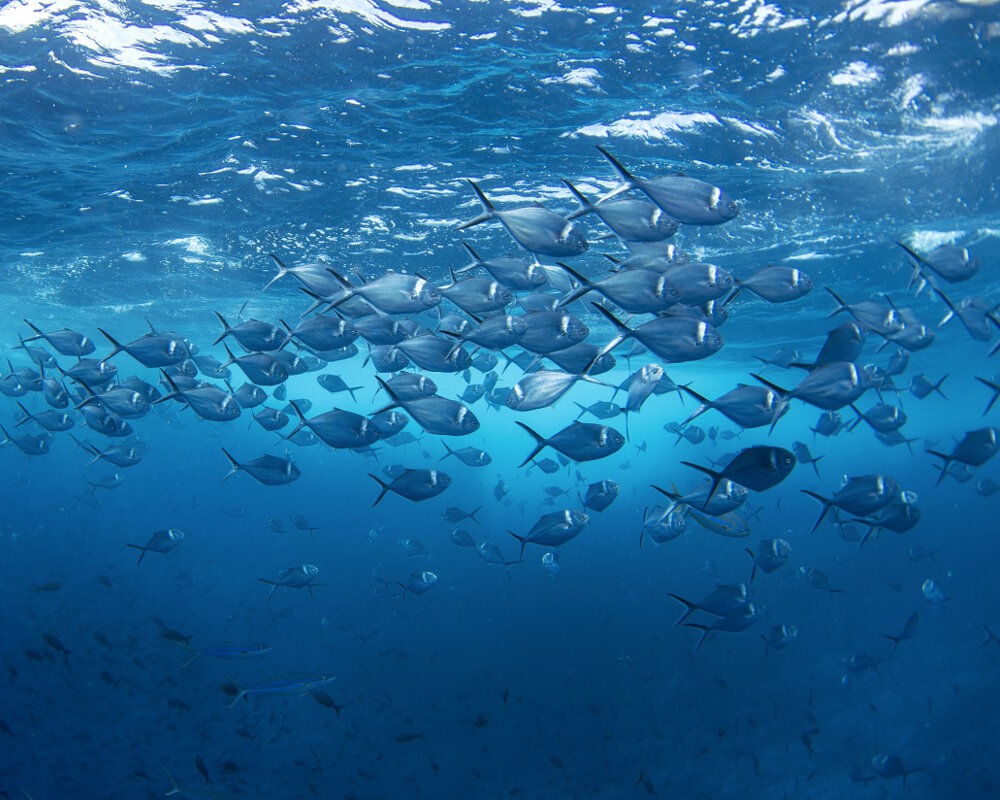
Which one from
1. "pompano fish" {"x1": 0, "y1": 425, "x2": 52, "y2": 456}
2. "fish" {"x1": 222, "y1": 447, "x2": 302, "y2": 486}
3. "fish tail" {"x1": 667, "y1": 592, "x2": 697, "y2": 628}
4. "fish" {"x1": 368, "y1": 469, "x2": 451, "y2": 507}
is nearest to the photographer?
"fish tail" {"x1": 667, "y1": 592, "x2": 697, "y2": 628}

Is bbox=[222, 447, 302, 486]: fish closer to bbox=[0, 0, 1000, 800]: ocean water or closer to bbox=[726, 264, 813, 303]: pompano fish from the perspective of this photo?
bbox=[0, 0, 1000, 800]: ocean water

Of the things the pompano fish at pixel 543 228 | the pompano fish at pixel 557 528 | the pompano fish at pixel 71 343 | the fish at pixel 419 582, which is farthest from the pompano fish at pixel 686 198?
the pompano fish at pixel 71 343

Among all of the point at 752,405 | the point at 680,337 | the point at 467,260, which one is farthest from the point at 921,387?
the point at 467,260

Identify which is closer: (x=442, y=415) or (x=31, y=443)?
(x=442, y=415)

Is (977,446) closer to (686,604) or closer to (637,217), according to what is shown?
(686,604)

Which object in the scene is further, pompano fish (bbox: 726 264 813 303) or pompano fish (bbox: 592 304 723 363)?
pompano fish (bbox: 726 264 813 303)

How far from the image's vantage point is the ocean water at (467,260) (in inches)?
372

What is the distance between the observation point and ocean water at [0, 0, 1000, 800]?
9.44 m

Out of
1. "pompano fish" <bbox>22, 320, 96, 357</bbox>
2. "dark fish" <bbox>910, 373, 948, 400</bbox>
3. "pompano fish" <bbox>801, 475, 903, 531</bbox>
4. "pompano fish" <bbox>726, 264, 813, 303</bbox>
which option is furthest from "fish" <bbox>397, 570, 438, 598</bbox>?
"dark fish" <bbox>910, 373, 948, 400</bbox>

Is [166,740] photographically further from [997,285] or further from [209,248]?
[997,285]

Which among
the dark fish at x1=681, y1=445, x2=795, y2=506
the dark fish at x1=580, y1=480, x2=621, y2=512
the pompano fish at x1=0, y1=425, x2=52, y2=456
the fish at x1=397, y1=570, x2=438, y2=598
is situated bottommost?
the fish at x1=397, y1=570, x2=438, y2=598

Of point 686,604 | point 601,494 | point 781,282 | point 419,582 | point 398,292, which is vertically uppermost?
point 781,282

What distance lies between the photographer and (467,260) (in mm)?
20766

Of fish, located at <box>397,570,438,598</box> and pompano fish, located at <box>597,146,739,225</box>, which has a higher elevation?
pompano fish, located at <box>597,146,739,225</box>
